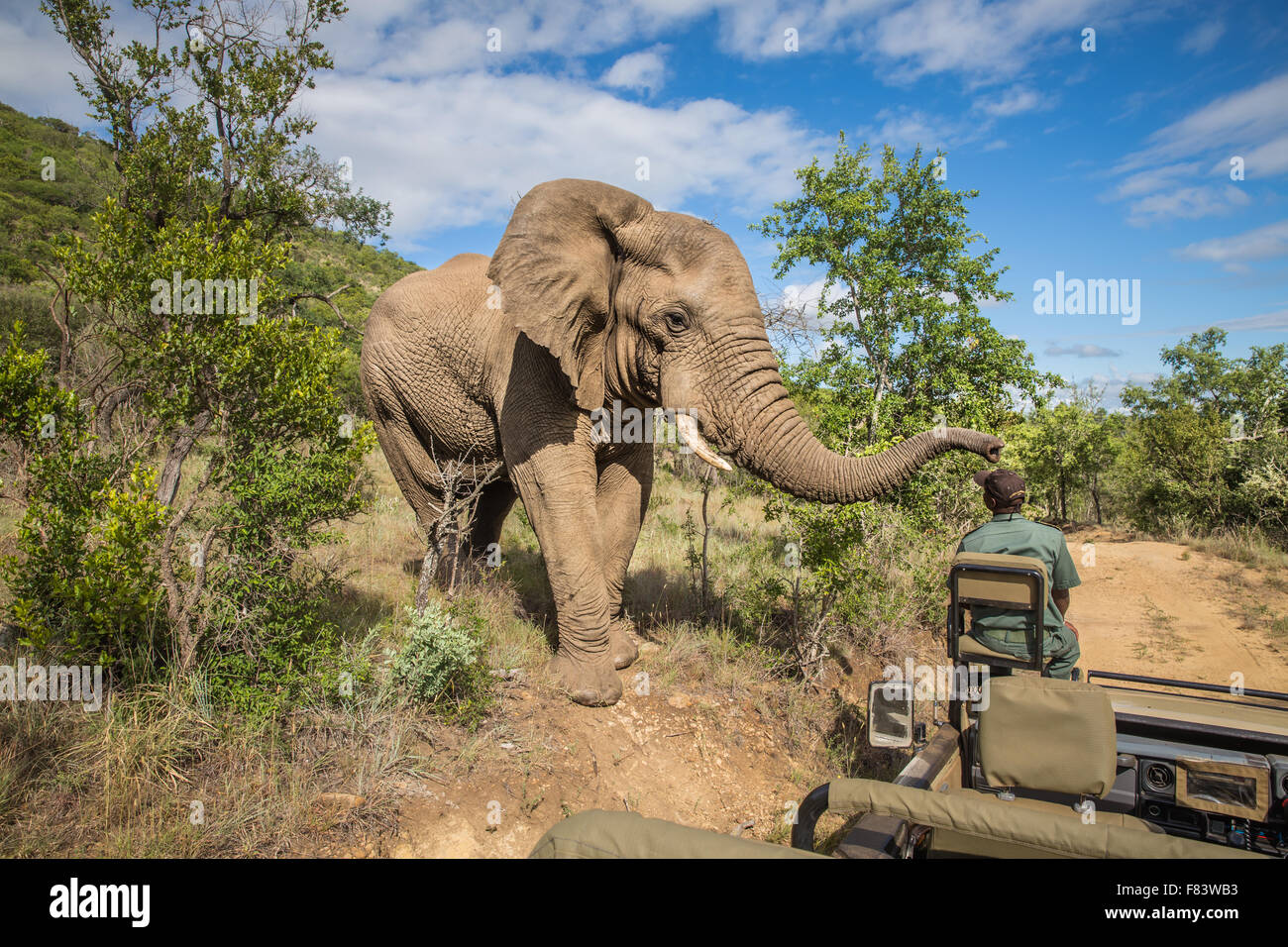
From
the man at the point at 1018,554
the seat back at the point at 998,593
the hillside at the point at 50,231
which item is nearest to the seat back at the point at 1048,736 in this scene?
the seat back at the point at 998,593

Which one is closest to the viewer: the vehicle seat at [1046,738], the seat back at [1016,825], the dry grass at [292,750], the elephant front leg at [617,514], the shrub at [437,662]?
the seat back at [1016,825]

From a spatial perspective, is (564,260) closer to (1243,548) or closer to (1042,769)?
(1042,769)

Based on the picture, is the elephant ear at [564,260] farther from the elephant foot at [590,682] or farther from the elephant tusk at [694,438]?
the elephant foot at [590,682]

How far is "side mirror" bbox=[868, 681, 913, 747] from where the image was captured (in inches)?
129

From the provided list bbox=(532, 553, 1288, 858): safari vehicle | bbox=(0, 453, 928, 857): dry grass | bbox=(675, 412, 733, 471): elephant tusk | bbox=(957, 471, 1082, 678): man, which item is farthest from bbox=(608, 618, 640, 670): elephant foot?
bbox=(957, 471, 1082, 678): man

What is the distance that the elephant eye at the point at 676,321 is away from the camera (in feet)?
17.4

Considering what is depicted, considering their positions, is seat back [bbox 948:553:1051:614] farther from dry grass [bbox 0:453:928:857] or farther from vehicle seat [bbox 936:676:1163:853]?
dry grass [bbox 0:453:928:857]

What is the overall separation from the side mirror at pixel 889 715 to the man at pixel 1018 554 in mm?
798

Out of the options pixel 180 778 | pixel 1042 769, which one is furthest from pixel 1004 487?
pixel 180 778

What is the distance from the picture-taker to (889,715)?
10.8 feet

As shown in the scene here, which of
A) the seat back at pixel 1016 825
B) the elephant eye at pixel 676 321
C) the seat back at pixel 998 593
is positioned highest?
the elephant eye at pixel 676 321

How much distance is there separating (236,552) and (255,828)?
189 cm
